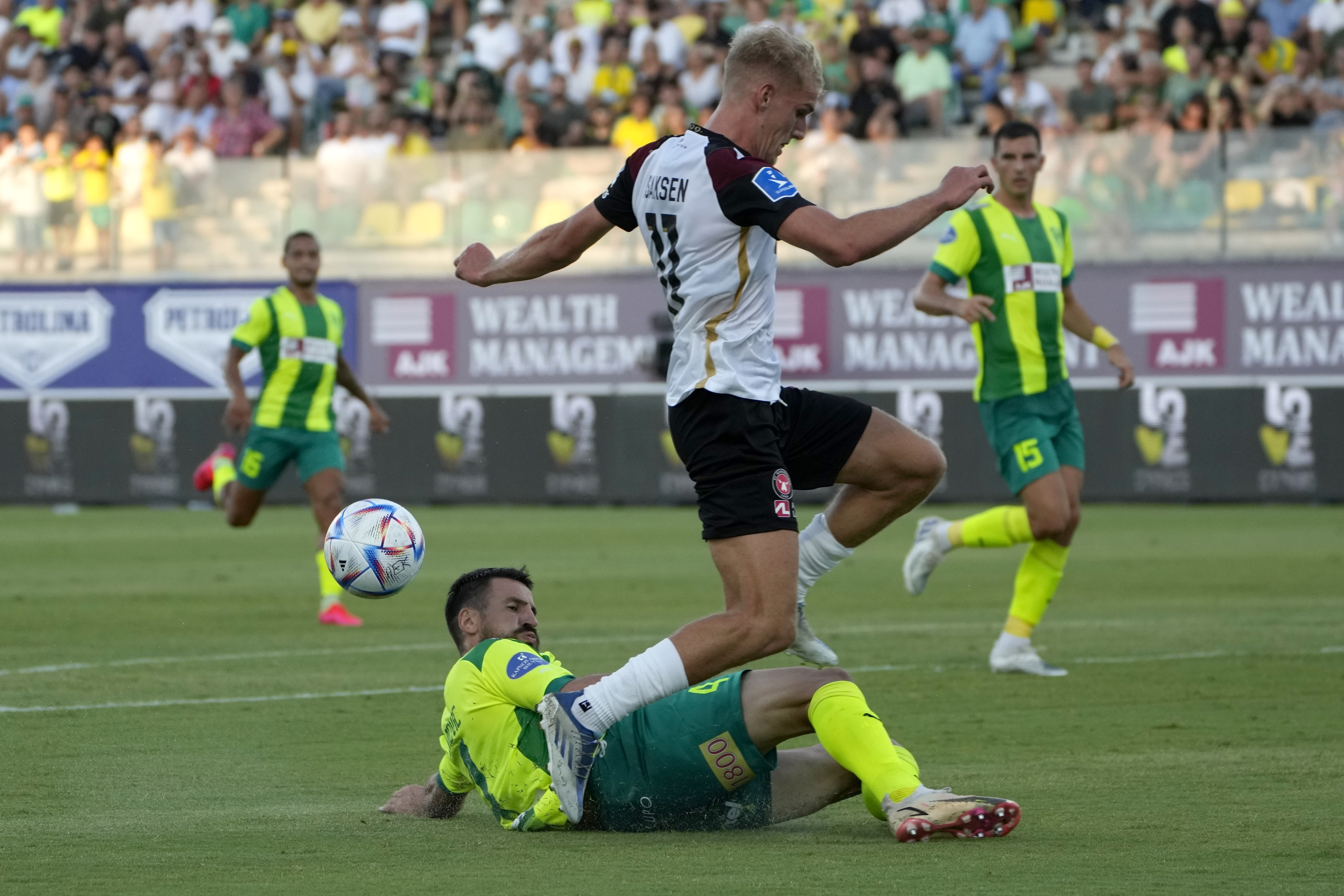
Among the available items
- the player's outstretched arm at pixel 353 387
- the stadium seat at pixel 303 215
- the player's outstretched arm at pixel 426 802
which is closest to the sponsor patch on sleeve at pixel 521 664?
the player's outstretched arm at pixel 426 802

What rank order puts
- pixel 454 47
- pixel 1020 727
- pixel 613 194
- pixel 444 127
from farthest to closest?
pixel 454 47, pixel 444 127, pixel 1020 727, pixel 613 194

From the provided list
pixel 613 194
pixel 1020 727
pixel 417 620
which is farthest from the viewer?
pixel 417 620

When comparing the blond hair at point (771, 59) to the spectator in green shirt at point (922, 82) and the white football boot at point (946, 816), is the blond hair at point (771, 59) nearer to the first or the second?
the white football boot at point (946, 816)

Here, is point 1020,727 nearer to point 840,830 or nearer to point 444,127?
point 840,830

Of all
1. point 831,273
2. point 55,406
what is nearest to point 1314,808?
point 831,273

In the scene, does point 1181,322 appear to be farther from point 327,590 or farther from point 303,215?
point 327,590

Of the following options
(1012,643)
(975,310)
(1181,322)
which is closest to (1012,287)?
(975,310)

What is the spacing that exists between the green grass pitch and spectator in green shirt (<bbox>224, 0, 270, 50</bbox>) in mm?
12626

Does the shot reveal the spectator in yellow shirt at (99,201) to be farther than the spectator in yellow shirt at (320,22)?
No

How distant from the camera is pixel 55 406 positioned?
74.2 ft

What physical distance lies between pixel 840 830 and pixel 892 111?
17.4 m

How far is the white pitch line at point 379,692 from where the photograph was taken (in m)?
8.07

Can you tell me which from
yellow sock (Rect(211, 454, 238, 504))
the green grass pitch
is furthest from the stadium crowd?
yellow sock (Rect(211, 454, 238, 504))

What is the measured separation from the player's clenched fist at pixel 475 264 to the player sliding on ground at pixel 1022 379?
3.38 m
